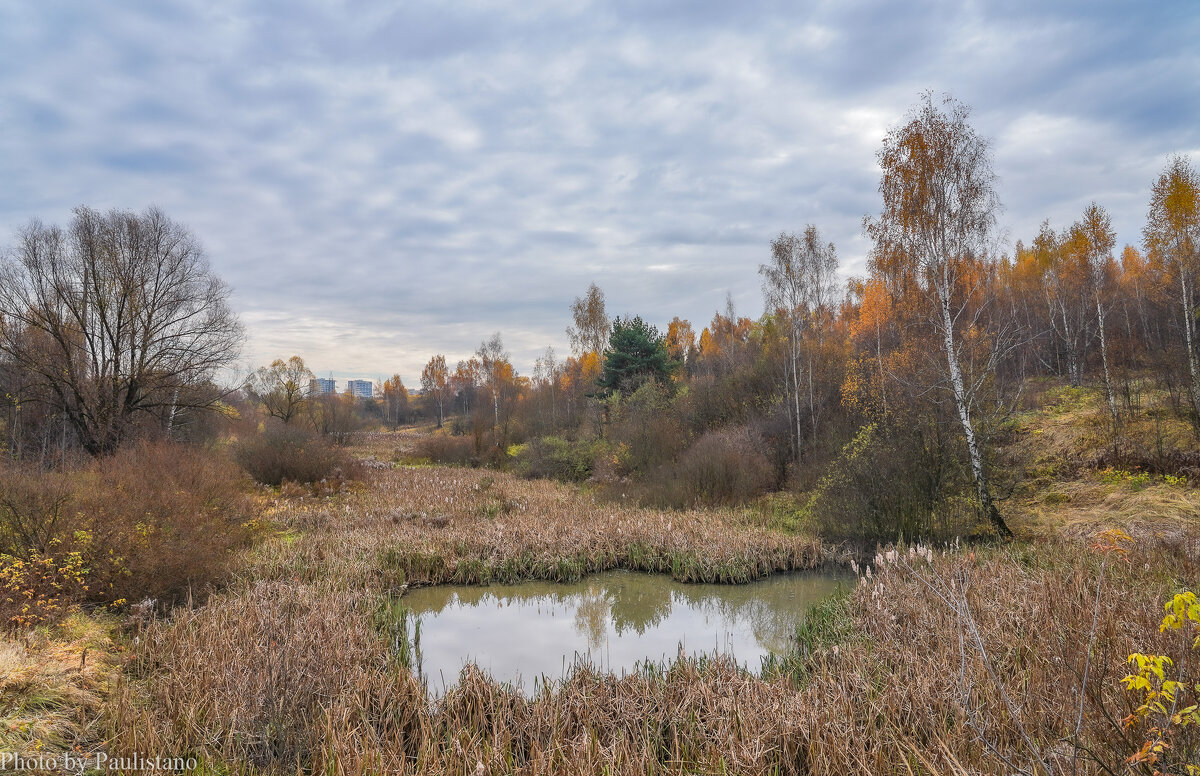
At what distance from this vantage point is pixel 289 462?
17531 millimetres

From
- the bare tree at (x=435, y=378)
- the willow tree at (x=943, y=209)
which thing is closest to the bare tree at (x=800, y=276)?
the willow tree at (x=943, y=209)

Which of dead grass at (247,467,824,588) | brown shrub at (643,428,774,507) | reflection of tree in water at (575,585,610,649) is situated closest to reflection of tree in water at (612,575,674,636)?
reflection of tree in water at (575,585,610,649)

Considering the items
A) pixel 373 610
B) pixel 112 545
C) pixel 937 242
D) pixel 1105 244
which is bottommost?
pixel 373 610

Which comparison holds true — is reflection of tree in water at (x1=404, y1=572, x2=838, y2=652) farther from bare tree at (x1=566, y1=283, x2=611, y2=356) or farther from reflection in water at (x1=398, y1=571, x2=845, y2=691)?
bare tree at (x1=566, y1=283, x2=611, y2=356)

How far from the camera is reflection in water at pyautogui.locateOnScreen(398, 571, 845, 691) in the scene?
6129 mm

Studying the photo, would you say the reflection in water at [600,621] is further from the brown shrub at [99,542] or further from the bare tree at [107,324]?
the bare tree at [107,324]

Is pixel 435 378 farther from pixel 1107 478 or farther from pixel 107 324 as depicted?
pixel 1107 478

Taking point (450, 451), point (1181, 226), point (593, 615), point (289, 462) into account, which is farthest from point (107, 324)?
point (1181, 226)

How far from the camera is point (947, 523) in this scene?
29.8 feet

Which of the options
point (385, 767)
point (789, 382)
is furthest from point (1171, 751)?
point (789, 382)

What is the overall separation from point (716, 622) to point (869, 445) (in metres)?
4.43

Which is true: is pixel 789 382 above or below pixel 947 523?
above

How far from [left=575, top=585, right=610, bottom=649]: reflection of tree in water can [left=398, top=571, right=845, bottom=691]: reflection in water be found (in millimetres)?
15

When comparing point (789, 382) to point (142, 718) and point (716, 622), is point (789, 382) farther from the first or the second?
point (142, 718)
